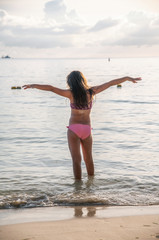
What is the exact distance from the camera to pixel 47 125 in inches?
522

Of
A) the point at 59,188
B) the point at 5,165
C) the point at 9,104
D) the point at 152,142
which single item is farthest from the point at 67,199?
the point at 9,104

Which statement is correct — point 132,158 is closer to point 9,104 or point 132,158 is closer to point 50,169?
point 50,169

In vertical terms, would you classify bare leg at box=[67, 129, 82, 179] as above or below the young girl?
below

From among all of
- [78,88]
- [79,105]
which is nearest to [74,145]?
[79,105]

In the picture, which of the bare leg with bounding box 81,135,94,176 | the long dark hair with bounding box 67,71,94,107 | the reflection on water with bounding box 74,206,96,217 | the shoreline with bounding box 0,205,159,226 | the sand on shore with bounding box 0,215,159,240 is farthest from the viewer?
the bare leg with bounding box 81,135,94,176

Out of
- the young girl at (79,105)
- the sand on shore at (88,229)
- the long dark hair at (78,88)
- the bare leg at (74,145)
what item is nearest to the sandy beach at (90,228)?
the sand on shore at (88,229)

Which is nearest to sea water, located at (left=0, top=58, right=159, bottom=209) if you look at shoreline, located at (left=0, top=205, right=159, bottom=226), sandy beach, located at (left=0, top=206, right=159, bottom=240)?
shoreline, located at (left=0, top=205, right=159, bottom=226)

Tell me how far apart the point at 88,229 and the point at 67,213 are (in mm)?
873

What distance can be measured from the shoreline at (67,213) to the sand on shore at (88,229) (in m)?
0.21

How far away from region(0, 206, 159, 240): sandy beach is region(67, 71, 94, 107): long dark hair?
1992mm

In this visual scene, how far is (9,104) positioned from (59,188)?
1417 centimetres

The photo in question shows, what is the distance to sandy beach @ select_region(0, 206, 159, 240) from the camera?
407 cm

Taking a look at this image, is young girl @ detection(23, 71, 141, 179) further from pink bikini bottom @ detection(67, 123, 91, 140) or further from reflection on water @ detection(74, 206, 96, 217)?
reflection on water @ detection(74, 206, 96, 217)

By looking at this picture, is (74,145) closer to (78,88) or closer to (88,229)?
(78,88)
